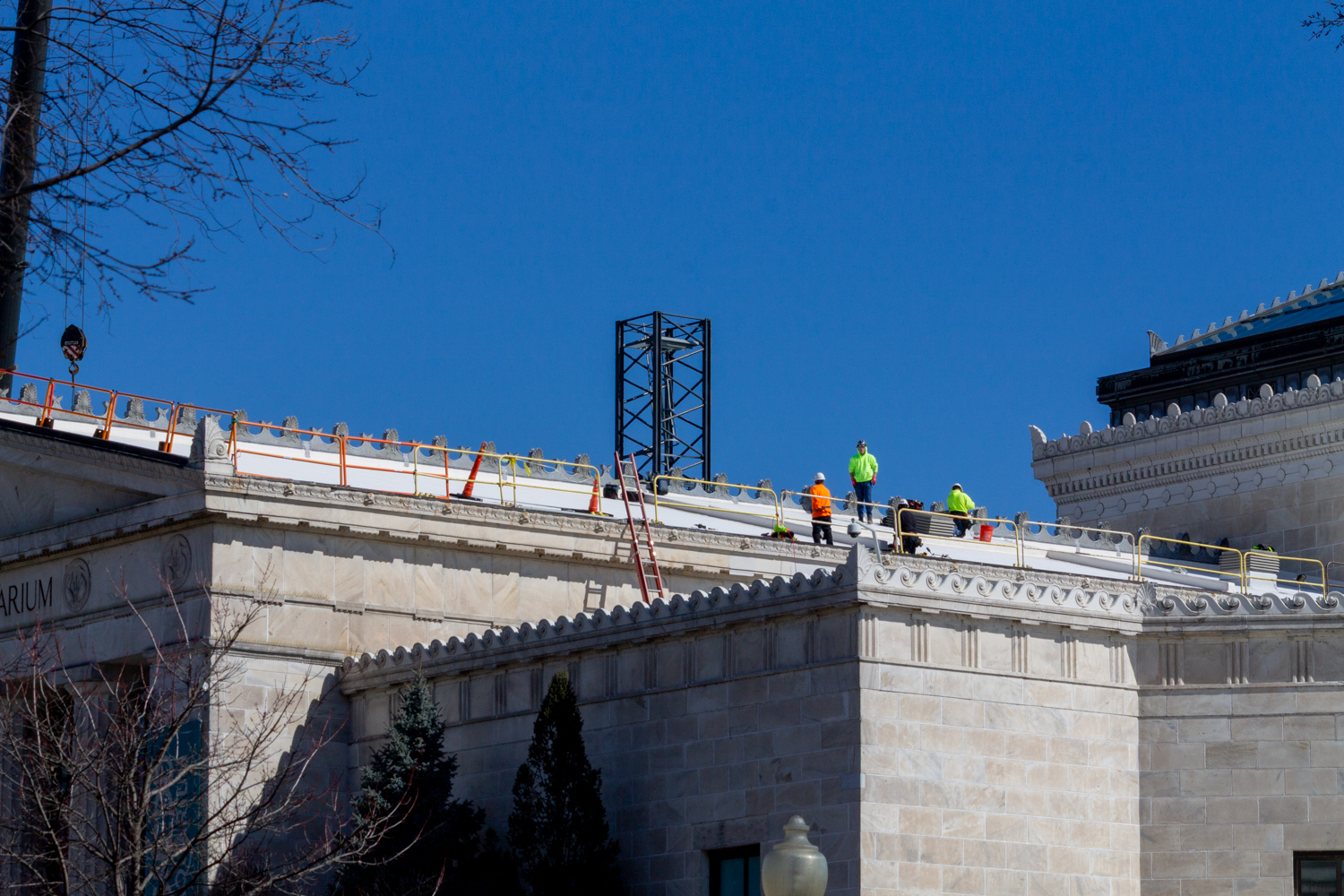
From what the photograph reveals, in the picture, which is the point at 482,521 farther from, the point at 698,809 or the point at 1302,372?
the point at 1302,372

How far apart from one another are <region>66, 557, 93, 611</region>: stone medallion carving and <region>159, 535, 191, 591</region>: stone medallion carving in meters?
2.14

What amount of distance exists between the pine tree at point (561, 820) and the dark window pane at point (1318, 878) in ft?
30.7

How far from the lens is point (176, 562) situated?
1387 inches

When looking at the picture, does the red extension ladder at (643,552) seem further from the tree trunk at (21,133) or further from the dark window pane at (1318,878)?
the tree trunk at (21,133)

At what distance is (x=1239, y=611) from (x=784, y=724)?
645 centimetres

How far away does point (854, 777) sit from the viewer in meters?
27.4

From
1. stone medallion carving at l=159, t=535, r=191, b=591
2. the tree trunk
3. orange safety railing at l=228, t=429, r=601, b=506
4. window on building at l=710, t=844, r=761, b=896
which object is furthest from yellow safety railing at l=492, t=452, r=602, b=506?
the tree trunk

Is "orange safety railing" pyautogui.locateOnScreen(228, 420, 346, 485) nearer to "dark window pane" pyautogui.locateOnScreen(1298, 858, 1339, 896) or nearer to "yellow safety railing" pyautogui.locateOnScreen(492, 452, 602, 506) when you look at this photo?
"yellow safety railing" pyautogui.locateOnScreen(492, 452, 602, 506)

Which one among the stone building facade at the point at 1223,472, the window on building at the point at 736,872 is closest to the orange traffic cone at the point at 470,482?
the window on building at the point at 736,872

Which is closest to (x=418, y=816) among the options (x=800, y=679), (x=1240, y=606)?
(x=800, y=679)

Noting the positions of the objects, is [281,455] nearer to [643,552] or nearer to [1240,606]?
[643,552]

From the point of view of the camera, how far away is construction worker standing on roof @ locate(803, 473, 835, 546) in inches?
1609

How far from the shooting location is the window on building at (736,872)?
94.6ft

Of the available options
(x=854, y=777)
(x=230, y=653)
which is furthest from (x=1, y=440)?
(x=854, y=777)
